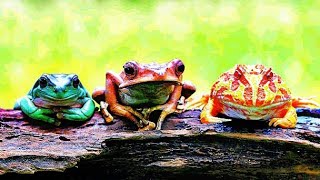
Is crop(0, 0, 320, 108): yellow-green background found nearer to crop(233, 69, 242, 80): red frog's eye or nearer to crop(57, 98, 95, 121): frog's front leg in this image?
crop(57, 98, 95, 121): frog's front leg

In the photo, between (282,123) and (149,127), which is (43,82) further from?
(282,123)

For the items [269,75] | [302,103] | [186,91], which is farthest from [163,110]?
[302,103]

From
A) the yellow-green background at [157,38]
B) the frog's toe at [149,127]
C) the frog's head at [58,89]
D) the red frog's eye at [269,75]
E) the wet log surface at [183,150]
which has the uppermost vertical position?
the yellow-green background at [157,38]

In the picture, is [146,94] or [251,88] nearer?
[251,88]

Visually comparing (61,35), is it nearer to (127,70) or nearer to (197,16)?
(197,16)

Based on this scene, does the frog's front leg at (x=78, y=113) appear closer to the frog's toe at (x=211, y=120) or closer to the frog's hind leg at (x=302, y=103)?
the frog's toe at (x=211, y=120)

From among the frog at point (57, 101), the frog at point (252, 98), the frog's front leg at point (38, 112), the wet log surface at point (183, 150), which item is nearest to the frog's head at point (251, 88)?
the frog at point (252, 98)
